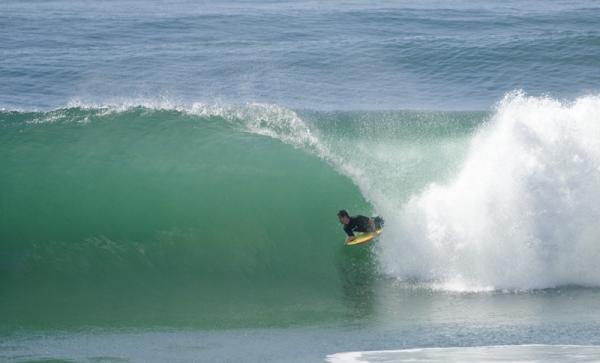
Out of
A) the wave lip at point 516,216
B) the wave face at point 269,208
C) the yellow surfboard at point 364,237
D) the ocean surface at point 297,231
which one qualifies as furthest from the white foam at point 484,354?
the yellow surfboard at point 364,237

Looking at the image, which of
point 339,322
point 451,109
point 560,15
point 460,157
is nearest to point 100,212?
point 339,322

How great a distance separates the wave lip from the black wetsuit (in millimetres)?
691

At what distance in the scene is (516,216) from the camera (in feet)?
44.2

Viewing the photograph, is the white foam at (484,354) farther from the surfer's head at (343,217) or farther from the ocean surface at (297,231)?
the surfer's head at (343,217)

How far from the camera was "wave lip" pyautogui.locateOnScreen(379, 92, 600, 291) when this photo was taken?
13.1 meters

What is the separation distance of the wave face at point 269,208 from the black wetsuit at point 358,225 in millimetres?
658

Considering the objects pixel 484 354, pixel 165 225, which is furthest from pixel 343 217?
pixel 484 354

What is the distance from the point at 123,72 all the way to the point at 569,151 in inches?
475

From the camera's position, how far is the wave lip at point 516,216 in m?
13.1

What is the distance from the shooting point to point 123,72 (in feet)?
74.7

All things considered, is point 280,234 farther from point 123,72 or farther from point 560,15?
point 560,15

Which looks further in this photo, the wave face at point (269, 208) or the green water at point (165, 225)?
the wave face at point (269, 208)

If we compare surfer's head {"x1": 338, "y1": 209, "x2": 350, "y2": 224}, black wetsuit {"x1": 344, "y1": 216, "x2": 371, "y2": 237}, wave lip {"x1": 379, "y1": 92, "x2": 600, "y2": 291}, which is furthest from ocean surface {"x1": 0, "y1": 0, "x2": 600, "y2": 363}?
surfer's head {"x1": 338, "y1": 209, "x2": 350, "y2": 224}

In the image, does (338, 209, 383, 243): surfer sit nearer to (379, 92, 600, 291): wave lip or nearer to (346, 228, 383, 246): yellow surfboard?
(346, 228, 383, 246): yellow surfboard
